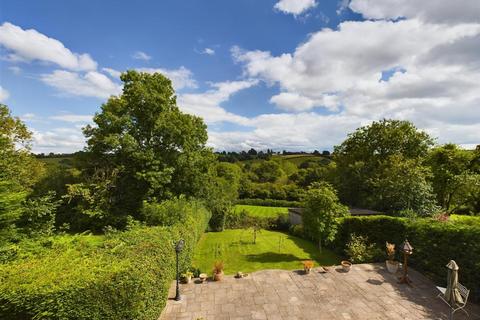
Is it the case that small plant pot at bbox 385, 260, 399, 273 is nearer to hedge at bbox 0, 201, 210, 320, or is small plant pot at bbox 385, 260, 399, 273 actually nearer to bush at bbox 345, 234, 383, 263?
bush at bbox 345, 234, 383, 263

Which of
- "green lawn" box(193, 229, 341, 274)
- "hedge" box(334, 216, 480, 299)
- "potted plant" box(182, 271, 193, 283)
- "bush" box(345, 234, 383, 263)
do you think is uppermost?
"hedge" box(334, 216, 480, 299)

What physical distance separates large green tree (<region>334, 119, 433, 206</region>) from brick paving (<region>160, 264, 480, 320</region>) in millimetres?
17084

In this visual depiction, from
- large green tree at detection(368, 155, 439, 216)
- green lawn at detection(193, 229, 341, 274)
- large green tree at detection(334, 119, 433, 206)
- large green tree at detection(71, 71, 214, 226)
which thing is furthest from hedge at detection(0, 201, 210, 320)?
large green tree at detection(334, 119, 433, 206)

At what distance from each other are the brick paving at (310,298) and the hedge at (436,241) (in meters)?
0.83

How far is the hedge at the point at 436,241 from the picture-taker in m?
10.8

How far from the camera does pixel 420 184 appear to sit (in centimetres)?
2070

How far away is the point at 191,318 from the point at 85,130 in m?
17.2

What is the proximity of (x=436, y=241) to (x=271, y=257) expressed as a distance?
9.96 meters

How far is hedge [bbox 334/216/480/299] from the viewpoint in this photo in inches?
425

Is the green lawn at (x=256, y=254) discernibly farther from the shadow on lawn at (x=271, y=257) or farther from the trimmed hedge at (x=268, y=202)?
the trimmed hedge at (x=268, y=202)

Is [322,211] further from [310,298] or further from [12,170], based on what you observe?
[12,170]

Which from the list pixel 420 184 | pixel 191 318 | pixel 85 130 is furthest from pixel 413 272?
pixel 85 130

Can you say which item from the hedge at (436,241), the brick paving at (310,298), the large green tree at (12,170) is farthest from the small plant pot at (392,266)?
the large green tree at (12,170)

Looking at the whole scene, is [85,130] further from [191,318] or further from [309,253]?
[309,253]
